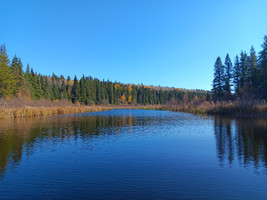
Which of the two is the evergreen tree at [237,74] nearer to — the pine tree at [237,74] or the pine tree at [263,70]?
the pine tree at [237,74]

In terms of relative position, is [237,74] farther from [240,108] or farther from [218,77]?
[240,108]

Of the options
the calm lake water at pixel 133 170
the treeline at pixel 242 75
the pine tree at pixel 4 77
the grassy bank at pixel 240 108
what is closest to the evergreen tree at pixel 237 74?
the treeline at pixel 242 75

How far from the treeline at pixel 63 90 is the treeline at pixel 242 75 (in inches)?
259

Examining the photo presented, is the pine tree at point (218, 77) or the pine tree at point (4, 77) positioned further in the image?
the pine tree at point (218, 77)

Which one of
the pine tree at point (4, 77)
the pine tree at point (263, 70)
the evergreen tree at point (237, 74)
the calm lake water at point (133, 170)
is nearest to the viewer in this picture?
the calm lake water at point (133, 170)

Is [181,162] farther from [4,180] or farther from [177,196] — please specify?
[4,180]

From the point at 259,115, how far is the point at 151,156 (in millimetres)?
23184

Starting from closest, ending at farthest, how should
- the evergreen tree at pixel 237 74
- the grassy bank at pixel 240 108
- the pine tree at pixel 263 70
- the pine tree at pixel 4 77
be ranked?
1. the grassy bank at pixel 240 108
2. the pine tree at pixel 263 70
3. the pine tree at pixel 4 77
4. the evergreen tree at pixel 237 74

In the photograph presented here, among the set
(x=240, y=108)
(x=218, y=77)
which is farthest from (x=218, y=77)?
(x=240, y=108)

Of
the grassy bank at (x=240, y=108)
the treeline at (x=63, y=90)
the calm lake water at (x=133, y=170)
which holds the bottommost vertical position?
the calm lake water at (x=133, y=170)

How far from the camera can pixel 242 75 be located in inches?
2142

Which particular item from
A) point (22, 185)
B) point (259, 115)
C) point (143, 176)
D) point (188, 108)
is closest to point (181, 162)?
point (143, 176)

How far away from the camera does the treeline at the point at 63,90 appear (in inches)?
1861

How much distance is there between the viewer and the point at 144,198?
5164 mm
